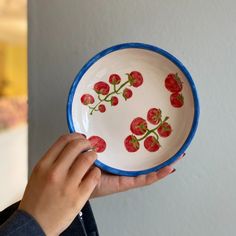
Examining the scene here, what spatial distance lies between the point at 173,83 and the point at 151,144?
109mm

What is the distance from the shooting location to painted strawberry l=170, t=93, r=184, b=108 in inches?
22.9

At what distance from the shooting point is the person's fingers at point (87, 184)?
1.49 feet

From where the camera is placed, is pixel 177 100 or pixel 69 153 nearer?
pixel 69 153

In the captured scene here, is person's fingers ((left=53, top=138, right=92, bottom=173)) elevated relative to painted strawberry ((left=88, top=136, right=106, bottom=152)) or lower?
lower

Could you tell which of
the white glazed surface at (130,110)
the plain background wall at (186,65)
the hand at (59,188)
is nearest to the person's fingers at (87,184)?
the hand at (59,188)

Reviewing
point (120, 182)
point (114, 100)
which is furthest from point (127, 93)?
point (120, 182)

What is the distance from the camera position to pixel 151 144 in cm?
59

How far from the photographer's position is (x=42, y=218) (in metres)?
0.43

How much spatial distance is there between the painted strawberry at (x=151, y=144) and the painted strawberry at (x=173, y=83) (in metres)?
0.09

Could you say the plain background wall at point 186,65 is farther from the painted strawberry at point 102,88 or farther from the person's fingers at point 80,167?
the person's fingers at point 80,167

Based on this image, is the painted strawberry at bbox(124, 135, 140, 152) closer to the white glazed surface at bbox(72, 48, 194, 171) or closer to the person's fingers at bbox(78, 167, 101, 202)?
the white glazed surface at bbox(72, 48, 194, 171)

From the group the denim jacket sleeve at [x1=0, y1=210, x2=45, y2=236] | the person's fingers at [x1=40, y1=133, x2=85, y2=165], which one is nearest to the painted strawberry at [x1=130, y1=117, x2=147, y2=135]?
the person's fingers at [x1=40, y1=133, x2=85, y2=165]

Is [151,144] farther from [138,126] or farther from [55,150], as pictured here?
[55,150]

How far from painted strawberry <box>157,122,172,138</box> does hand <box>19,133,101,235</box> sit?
0.52ft
